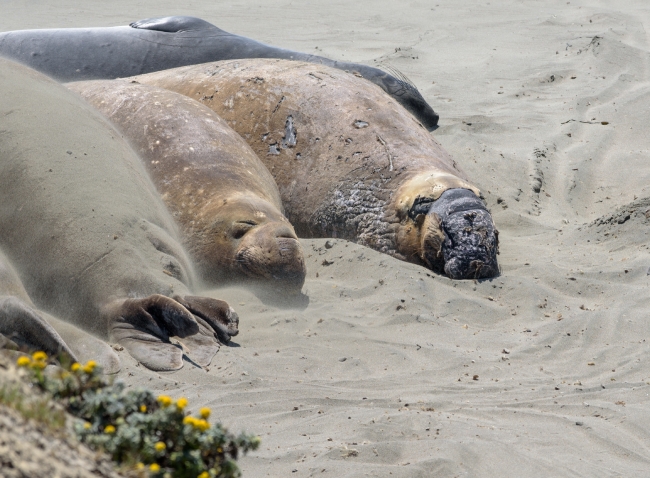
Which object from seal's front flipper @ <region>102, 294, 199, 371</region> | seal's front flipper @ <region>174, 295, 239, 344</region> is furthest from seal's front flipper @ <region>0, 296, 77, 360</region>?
seal's front flipper @ <region>174, 295, 239, 344</region>

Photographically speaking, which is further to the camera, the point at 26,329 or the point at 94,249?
the point at 94,249

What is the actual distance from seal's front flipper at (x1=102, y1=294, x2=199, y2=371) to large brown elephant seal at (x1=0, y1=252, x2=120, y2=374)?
0.14 metres

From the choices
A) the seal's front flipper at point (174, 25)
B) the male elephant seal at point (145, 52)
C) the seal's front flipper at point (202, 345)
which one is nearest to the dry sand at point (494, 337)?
the seal's front flipper at point (202, 345)

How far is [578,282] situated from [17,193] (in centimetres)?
324

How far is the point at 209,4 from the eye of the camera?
16.0m

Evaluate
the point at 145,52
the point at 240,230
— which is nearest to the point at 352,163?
the point at 240,230

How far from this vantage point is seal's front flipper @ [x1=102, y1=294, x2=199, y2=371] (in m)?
4.16

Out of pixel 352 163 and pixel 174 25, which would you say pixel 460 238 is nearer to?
pixel 352 163

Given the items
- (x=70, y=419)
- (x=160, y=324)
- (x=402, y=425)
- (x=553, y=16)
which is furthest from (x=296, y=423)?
(x=553, y=16)

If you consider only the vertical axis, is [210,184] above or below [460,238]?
above

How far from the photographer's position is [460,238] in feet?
18.5

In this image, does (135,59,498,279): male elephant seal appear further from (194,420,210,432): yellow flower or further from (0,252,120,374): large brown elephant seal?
(194,420,210,432): yellow flower

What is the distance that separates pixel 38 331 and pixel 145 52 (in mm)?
5497

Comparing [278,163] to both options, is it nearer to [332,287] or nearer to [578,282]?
[332,287]
